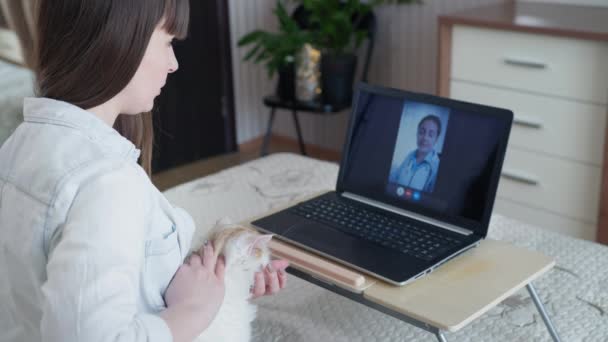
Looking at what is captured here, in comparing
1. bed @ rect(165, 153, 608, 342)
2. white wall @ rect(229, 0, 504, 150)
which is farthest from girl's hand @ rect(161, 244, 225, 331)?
white wall @ rect(229, 0, 504, 150)

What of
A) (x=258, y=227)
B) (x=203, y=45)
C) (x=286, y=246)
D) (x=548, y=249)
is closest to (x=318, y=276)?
(x=286, y=246)

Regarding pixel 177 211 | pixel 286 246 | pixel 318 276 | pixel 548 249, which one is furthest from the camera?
pixel 548 249

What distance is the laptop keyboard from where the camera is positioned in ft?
4.23

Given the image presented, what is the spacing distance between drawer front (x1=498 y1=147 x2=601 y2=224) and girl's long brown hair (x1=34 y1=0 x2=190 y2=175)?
6.08 feet

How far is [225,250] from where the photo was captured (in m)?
1.09

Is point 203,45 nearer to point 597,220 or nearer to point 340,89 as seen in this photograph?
point 340,89

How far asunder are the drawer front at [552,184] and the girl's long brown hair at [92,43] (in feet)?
6.08

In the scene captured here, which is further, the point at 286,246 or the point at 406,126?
the point at 406,126

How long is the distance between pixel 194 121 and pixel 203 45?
39 centimetres

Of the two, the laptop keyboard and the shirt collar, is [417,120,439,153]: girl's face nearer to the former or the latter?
the laptop keyboard

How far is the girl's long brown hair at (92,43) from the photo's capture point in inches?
32.9

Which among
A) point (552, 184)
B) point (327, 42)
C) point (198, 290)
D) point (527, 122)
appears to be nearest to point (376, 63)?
point (327, 42)

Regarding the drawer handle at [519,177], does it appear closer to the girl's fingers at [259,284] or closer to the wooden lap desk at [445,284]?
the wooden lap desk at [445,284]

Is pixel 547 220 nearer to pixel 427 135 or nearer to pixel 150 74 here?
pixel 427 135
